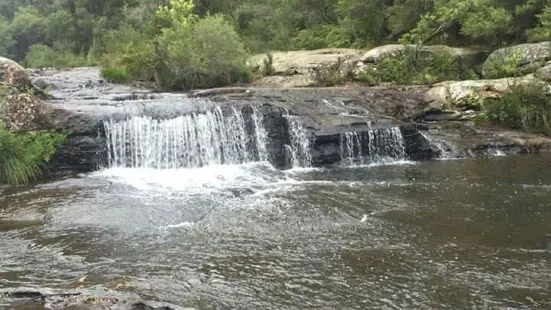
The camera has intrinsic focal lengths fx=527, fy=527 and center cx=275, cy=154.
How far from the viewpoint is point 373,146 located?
1302 centimetres

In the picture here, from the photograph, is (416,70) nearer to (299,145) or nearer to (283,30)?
(299,145)

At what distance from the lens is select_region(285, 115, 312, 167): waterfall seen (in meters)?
12.7

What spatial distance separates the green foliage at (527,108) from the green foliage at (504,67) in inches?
58.8

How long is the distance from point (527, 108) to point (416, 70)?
4435 mm

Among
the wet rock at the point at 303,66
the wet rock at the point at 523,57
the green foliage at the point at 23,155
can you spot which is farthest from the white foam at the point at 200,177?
the wet rock at the point at 523,57

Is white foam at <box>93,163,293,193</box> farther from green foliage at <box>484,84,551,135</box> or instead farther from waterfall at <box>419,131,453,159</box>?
green foliage at <box>484,84,551,135</box>

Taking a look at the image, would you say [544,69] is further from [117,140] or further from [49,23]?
[49,23]

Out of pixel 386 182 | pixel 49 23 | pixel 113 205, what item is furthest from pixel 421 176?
pixel 49 23

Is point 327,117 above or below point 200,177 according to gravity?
above

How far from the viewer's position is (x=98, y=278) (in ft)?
18.8

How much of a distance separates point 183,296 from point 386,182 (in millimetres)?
6058

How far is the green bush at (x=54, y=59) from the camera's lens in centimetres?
4278

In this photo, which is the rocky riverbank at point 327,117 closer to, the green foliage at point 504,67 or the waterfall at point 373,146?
the waterfall at point 373,146

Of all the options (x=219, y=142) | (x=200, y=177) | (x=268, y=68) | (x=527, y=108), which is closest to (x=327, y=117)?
(x=219, y=142)
